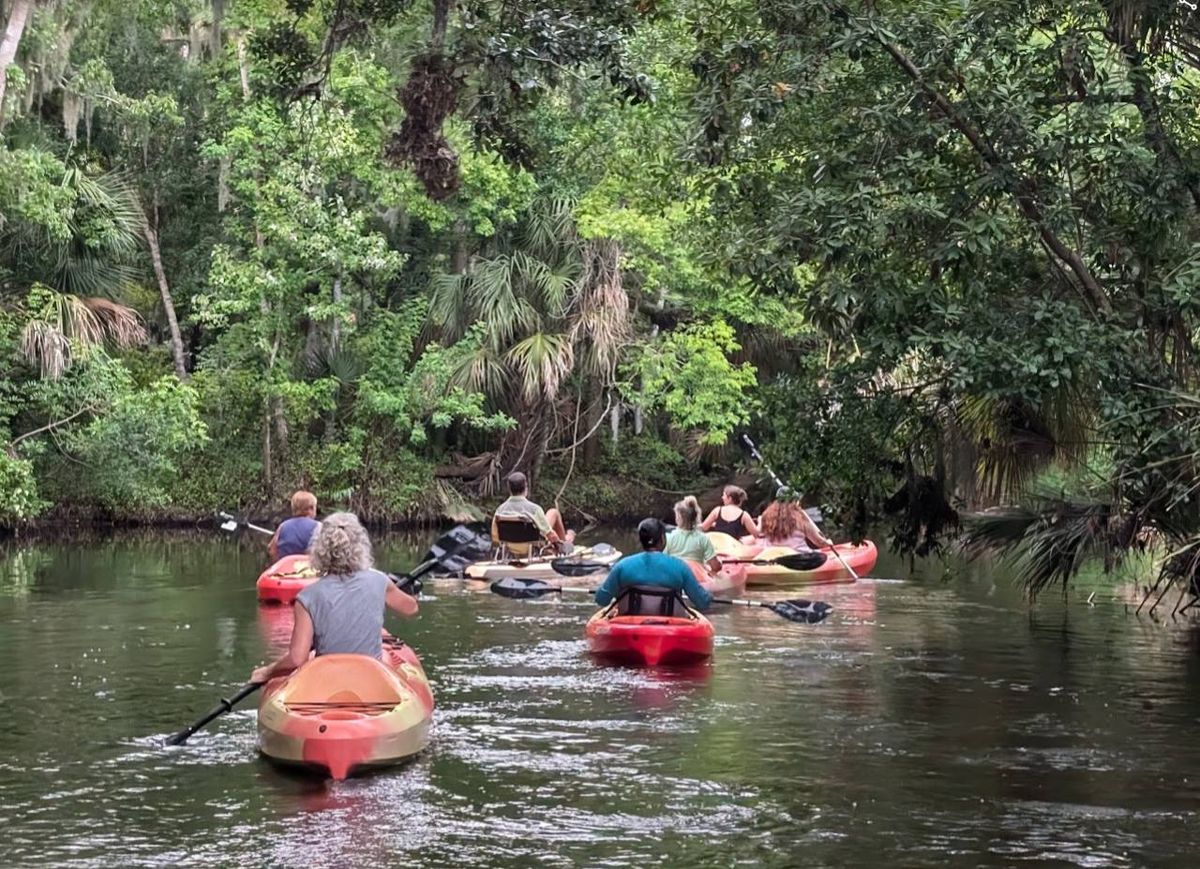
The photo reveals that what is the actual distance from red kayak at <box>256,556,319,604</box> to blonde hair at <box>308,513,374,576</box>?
8.61 m

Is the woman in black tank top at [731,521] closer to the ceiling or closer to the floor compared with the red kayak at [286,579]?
closer to the ceiling

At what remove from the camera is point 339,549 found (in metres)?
10.6

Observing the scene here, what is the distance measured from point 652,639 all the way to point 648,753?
3.57 meters

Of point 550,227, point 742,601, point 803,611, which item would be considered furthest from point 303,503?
point 550,227

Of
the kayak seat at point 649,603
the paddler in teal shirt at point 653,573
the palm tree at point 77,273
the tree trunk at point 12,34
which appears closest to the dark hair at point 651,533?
the paddler in teal shirt at point 653,573

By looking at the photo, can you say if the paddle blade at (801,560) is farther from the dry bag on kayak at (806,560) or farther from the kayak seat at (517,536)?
the kayak seat at (517,536)

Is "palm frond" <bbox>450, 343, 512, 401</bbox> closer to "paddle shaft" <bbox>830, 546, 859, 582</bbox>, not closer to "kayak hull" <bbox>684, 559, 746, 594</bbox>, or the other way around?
"paddle shaft" <bbox>830, 546, 859, 582</bbox>

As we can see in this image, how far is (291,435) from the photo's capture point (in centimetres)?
3647

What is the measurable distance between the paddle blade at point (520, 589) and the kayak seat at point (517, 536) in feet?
7.19

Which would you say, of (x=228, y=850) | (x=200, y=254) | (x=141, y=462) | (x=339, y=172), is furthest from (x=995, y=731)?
(x=200, y=254)

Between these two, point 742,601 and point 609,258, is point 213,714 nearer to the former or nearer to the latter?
point 742,601

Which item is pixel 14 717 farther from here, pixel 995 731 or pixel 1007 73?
pixel 1007 73

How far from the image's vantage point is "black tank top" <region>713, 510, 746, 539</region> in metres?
23.4

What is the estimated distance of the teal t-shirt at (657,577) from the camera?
1470 centimetres
